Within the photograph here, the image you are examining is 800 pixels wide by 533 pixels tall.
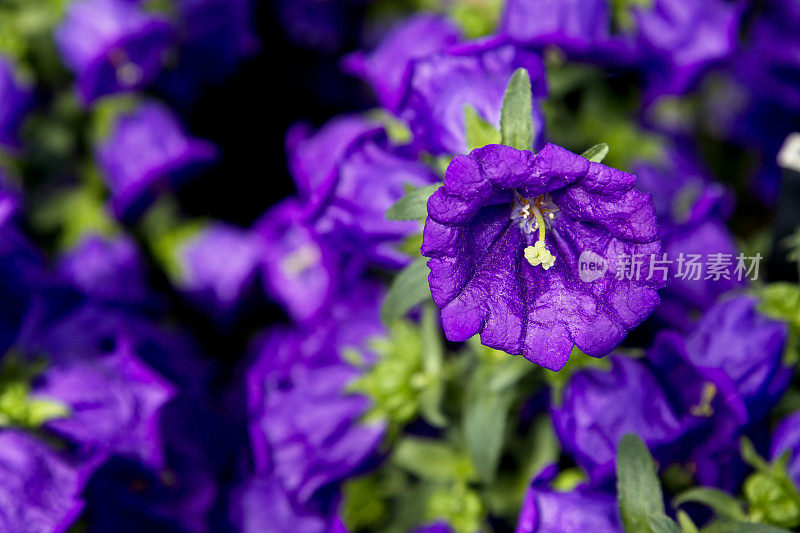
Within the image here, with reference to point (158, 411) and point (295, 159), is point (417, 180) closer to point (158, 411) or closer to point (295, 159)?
point (295, 159)

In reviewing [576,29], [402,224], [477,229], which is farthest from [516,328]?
[576,29]

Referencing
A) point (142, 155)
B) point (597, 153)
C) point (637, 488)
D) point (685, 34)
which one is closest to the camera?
point (597, 153)

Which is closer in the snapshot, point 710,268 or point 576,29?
point 710,268

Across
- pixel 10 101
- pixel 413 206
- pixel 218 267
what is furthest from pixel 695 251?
pixel 10 101

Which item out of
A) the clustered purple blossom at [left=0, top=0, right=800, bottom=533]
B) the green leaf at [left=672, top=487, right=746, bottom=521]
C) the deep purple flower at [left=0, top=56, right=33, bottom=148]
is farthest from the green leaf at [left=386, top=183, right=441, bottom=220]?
the deep purple flower at [left=0, top=56, right=33, bottom=148]

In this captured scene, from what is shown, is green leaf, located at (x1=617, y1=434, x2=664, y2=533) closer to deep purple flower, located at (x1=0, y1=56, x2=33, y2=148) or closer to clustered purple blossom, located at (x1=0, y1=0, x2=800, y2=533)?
clustered purple blossom, located at (x1=0, y1=0, x2=800, y2=533)

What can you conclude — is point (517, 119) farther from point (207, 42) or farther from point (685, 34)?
point (207, 42)
